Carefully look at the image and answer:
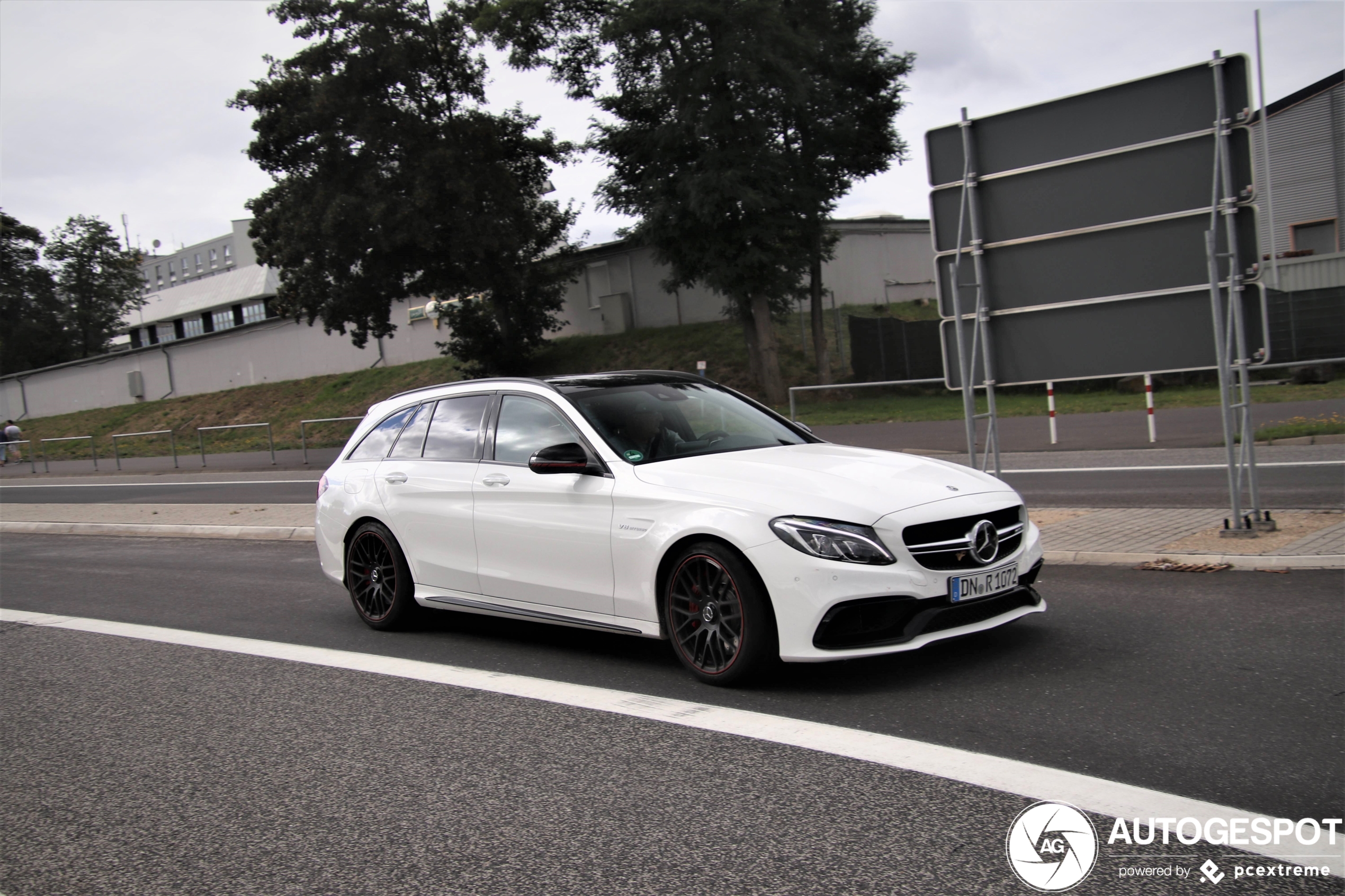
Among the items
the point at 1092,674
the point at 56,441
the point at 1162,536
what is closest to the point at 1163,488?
the point at 1162,536

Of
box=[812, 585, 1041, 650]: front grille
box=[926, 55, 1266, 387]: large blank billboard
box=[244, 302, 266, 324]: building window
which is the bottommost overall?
box=[812, 585, 1041, 650]: front grille

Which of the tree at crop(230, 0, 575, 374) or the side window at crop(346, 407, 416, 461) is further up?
the tree at crop(230, 0, 575, 374)

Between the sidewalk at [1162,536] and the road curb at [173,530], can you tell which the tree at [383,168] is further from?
the sidewalk at [1162,536]

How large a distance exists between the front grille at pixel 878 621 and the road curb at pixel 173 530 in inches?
379

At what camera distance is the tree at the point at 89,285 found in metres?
90.8

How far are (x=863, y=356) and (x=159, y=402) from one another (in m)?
39.4

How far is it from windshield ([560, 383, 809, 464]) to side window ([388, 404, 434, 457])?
1281mm

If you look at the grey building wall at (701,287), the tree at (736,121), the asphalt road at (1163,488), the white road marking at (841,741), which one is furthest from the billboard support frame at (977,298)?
the grey building wall at (701,287)

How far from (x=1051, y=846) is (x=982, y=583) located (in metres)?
2.01

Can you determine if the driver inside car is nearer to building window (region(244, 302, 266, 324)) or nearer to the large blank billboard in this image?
the large blank billboard

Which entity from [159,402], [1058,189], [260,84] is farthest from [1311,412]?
[159,402]

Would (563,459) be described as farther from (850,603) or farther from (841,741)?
(841,741)

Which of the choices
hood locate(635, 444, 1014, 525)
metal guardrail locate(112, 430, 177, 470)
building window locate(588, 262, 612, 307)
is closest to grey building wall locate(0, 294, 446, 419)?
building window locate(588, 262, 612, 307)

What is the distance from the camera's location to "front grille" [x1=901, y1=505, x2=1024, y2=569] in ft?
16.7
